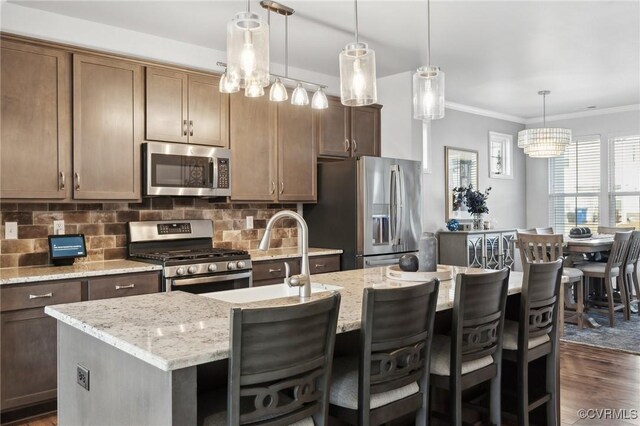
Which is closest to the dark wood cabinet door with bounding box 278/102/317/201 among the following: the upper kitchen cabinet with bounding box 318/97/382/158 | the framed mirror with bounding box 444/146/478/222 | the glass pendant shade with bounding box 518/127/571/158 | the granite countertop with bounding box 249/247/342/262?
the upper kitchen cabinet with bounding box 318/97/382/158

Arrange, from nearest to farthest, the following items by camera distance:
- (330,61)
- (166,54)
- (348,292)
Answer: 1. (348,292)
2. (166,54)
3. (330,61)

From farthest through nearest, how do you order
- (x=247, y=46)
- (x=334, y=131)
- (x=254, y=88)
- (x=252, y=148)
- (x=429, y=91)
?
(x=334, y=131)
(x=252, y=148)
(x=429, y=91)
(x=254, y=88)
(x=247, y=46)

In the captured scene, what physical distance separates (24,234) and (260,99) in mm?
2141

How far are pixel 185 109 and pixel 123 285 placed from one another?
1465 millimetres

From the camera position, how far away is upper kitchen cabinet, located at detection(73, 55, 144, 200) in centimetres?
347

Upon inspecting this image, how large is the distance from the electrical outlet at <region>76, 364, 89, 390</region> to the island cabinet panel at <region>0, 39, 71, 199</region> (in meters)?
1.83

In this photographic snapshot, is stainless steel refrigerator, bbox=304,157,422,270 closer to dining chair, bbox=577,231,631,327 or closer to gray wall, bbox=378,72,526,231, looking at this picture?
gray wall, bbox=378,72,526,231

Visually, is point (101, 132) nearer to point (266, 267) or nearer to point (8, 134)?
point (8, 134)

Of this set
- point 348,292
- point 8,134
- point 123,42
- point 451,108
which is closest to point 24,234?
point 8,134

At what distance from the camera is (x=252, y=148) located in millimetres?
4430

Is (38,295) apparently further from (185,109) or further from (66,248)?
(185,109)

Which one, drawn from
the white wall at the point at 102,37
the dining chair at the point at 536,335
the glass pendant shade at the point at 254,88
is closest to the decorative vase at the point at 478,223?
the white wall at the point at 102,37

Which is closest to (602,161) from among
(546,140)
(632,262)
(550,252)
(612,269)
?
(546,140)

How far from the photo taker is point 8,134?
317 cm
